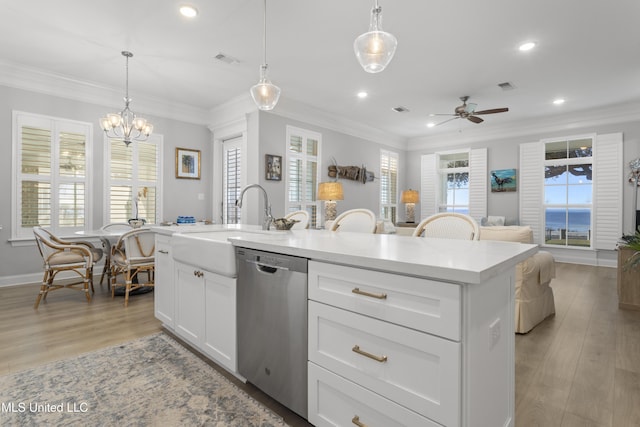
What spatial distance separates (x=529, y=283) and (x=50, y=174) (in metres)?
5.82

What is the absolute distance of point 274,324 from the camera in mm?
1636

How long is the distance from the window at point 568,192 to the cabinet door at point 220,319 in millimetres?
6720

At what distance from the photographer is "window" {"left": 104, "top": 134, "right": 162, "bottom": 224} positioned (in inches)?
194

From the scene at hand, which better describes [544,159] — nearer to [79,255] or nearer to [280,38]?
[280,38]

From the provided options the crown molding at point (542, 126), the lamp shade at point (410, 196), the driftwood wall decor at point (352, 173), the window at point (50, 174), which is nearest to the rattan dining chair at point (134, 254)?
the window at point (50, 174)

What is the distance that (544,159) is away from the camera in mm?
6410

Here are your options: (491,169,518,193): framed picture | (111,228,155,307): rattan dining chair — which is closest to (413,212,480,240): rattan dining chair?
(111,228,155,307): rattan dining chair

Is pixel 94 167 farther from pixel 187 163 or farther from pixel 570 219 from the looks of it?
pixel 570 219

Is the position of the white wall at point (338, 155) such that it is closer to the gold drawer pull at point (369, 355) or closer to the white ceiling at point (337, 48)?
the white ceiling at point (337, 48)

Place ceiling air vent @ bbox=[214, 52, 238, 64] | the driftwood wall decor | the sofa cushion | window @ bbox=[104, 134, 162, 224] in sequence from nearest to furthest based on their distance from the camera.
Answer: the sofa cushion, ceiling air vent @ bbox=[214, 52, 238, 64], window @ bbox=[104, 134, 162, 224], the driftwood wall decor

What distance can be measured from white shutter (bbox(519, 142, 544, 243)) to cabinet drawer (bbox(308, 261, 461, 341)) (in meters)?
6.51

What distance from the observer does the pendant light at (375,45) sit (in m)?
1.96

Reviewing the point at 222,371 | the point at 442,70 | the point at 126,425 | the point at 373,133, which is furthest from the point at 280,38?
the point at 373,133

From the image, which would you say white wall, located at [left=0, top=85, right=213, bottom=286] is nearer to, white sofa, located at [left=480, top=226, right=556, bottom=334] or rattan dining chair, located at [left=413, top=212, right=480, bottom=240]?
rattan dining chair, located at [left=413, top=212, right=480, bottom=240]
